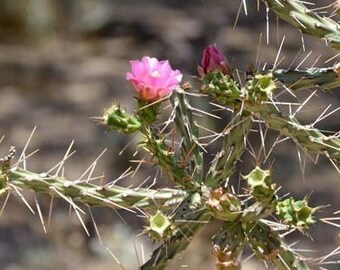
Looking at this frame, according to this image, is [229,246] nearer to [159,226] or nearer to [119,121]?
[159,226]

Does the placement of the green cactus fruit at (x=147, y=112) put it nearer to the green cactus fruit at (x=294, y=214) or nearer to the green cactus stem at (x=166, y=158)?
the green cactus stem at (x=166, y=158)

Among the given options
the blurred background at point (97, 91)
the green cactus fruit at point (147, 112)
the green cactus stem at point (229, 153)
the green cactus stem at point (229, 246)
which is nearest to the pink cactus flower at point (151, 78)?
the green cactus fruit at point (147, 112)

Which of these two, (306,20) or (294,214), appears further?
(306,20)

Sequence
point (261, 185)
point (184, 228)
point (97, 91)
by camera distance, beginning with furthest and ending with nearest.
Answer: point (97, 91)
point (184, 228)
point (261, 185)

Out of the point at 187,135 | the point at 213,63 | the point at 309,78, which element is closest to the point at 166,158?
the point at 187,135

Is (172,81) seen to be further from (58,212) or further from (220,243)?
(58,212)

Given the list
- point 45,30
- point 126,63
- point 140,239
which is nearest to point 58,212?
point 140,239

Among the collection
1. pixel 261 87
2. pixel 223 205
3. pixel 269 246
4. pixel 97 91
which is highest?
pixel 261 87
